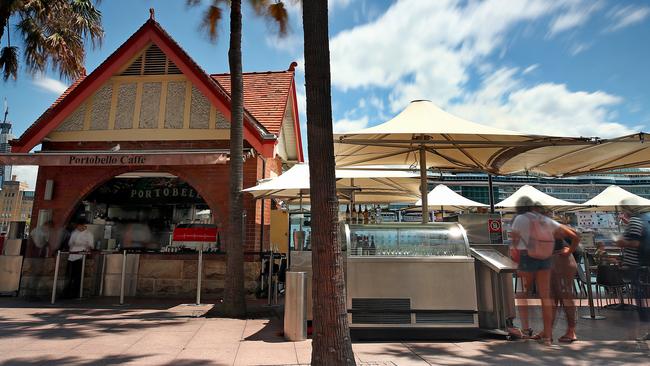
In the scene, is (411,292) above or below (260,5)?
below

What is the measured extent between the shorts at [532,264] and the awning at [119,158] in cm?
621

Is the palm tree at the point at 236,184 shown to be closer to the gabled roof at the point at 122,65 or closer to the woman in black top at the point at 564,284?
the gabled roof at the point at 122,65

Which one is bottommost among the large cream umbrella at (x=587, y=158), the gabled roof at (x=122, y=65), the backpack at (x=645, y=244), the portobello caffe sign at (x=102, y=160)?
the backpack at (x=645, y=244)

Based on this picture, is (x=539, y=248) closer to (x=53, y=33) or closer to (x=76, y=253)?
(x=76, y=253)

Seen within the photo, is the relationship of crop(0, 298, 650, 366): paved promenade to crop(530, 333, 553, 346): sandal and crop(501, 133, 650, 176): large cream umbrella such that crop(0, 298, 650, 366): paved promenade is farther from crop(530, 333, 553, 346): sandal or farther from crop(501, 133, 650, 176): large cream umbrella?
crop(501, 133, 650, 176): large cream umbrella

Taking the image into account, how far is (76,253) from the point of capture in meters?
9.65

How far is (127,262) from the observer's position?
10.1 metres

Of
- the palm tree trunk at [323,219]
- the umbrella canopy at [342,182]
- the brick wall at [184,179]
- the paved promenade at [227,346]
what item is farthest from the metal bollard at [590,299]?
the brick wall at [184,179]

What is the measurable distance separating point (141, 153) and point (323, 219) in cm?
699

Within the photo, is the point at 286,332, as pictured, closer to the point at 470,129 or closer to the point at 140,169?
the point at 470,129

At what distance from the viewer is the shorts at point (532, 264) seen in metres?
5.41

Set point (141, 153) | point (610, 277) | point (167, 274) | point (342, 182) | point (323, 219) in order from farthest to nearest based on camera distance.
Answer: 1. point (342, 182)
2. point (167, 274)
3. point (141, 153)
4. point (610, 277)
5. point (323, 219)

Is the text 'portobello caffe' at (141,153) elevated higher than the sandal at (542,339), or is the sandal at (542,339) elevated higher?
the text 'portobello caffe' at (141,153)

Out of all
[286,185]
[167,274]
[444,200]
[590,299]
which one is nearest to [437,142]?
[286,185]
